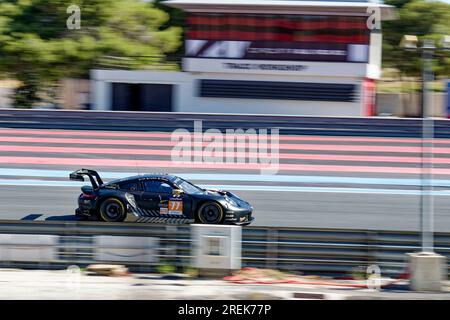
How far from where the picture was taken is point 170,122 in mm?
25625

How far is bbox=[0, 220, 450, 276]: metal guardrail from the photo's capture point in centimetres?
1132

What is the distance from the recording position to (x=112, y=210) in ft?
44.9

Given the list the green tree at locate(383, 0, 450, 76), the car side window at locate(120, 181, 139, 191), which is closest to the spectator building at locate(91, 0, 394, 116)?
the green tree at locate(383, 0, 450, 76)

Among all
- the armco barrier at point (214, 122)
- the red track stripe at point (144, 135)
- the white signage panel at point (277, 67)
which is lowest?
the red track stripe at point (144, 135)

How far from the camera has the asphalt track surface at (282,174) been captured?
15852mm

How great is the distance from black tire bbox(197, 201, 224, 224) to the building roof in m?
18.5

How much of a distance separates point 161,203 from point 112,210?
35.2 inches

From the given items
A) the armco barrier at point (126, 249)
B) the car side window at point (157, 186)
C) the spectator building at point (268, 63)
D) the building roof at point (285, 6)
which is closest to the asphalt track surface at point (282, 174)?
the car side window at point (157, 186)

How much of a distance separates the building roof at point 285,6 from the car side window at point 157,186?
60.1 feet

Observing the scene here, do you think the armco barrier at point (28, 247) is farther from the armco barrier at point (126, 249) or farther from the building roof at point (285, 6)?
the building roof at point (285, 6)

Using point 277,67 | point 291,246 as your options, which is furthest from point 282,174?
point 277,67

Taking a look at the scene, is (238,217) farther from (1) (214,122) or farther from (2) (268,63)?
(2) (268,63)

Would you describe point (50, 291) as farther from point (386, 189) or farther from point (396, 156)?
point (396, 156)
